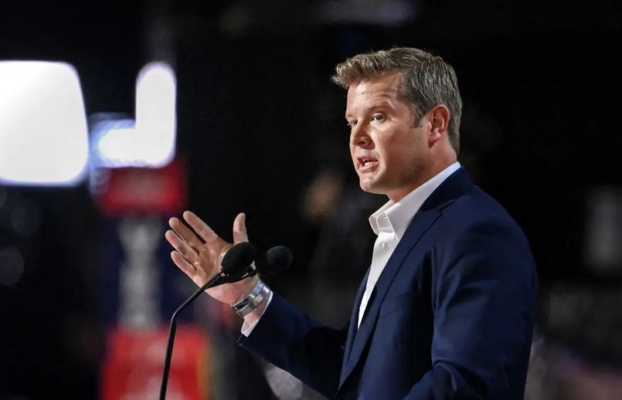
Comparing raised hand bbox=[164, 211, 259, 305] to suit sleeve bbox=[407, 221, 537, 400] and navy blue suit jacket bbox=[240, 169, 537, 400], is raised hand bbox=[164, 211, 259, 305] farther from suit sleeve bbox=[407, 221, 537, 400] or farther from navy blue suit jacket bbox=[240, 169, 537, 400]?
suit sleeve bbox=[407, 221, 537, 400]

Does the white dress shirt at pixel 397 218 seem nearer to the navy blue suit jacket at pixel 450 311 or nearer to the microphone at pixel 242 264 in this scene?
the navy blue suit jacket at pixel 450 311

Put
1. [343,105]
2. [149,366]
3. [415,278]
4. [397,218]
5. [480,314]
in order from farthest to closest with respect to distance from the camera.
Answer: [149,366] → [343,105] → [397,218] → [415,278] → [480,314]

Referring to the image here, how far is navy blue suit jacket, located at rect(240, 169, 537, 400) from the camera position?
1092mm

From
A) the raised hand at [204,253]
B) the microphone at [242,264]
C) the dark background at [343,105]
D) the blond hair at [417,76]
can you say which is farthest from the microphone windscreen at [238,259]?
the dark background at [343,105]

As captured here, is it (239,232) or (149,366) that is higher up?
(239,232)

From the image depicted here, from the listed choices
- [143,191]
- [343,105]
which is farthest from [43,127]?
[343,105]

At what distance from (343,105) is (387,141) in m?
1.21

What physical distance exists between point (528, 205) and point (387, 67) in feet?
3.93

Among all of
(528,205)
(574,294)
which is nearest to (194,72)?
(528,205)

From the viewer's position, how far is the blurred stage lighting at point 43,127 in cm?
286

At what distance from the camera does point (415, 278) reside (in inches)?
47.4

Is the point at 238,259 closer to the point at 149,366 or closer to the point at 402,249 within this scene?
the point at 402,249

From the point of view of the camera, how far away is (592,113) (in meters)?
2.43

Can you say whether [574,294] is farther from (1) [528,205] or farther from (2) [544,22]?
(2) [544,22]
